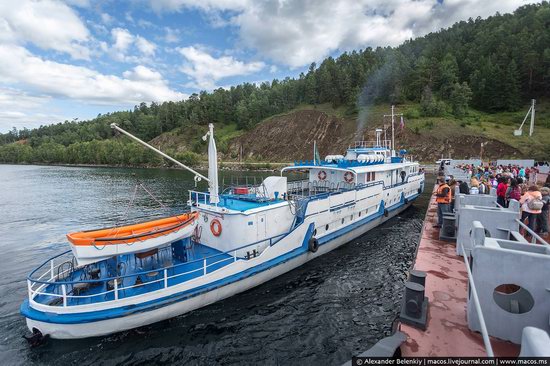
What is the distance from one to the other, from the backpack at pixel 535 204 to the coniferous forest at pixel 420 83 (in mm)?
84792

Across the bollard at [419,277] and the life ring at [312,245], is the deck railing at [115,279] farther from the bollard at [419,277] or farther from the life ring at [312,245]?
the bollard at [419,277]

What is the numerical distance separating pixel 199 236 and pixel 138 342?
17.6ft

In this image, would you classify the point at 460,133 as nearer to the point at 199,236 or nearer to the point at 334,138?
the point at 334,138

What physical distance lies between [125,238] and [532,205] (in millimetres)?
14725

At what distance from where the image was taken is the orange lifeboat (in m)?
9.33

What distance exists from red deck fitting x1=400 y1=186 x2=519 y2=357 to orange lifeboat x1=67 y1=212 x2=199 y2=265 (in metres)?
8.39

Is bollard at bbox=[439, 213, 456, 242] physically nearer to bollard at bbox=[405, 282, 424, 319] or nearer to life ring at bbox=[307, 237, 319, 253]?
life ring at bbox=[307, 237, 319, 253]

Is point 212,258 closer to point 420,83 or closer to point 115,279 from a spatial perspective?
point 115,279

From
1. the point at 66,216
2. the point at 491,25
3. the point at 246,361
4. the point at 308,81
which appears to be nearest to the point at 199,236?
the point at 246,361

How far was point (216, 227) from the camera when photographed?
42.7 feet

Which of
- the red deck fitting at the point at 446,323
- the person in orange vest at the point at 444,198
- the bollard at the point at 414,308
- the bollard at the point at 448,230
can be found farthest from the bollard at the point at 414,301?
the person in orange vest at the point at 444,198

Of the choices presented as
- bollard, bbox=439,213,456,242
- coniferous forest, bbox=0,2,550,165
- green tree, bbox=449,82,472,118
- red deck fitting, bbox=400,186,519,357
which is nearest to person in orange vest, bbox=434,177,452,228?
bollard, bbox=439,213,456,242

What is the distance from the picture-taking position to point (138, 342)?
30.6ft

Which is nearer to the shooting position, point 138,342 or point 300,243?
point 138,342
